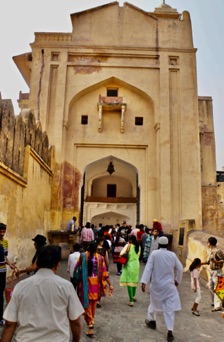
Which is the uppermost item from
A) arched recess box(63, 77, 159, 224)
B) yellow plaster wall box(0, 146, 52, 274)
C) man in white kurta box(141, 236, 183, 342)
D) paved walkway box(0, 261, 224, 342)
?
arched recess box(63, 77, 159, 224)

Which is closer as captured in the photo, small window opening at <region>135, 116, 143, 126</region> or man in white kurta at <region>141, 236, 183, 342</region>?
man in white kurta at <region>141, 236, 183, 342</region>

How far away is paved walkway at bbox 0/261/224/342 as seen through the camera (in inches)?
147

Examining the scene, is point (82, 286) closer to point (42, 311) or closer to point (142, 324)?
point (142, 324)

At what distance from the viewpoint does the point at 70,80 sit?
1285cm

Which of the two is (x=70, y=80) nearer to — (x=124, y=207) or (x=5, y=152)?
(x=5, y=152)

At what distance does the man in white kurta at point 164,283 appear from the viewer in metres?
3.77

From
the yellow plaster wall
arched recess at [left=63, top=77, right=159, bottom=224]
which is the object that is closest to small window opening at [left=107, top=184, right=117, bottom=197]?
arched recess at [left=63, top=77, right=159, bottom=224]

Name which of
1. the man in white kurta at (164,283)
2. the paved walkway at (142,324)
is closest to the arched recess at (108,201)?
the paved walkway at (142,324)

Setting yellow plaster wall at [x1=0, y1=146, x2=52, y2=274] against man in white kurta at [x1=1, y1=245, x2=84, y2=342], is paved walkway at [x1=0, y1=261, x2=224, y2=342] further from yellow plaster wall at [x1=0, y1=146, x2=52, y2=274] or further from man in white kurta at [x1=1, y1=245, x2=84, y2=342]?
yellow plaster wall at [x1=0, y1=146, x2=52, y2=274]

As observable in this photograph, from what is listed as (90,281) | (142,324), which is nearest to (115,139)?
(142,324)

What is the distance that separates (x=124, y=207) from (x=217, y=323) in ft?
49.5

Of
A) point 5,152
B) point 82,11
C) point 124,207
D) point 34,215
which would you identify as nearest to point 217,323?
point 5,152

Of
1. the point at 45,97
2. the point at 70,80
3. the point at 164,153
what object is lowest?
the point at 164,153

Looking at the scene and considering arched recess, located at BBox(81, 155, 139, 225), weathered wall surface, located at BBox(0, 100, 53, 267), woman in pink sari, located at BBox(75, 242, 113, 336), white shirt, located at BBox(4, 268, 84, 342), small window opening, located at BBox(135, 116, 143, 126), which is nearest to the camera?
white shirt, located at BBox(4, 268, 84, 342)
